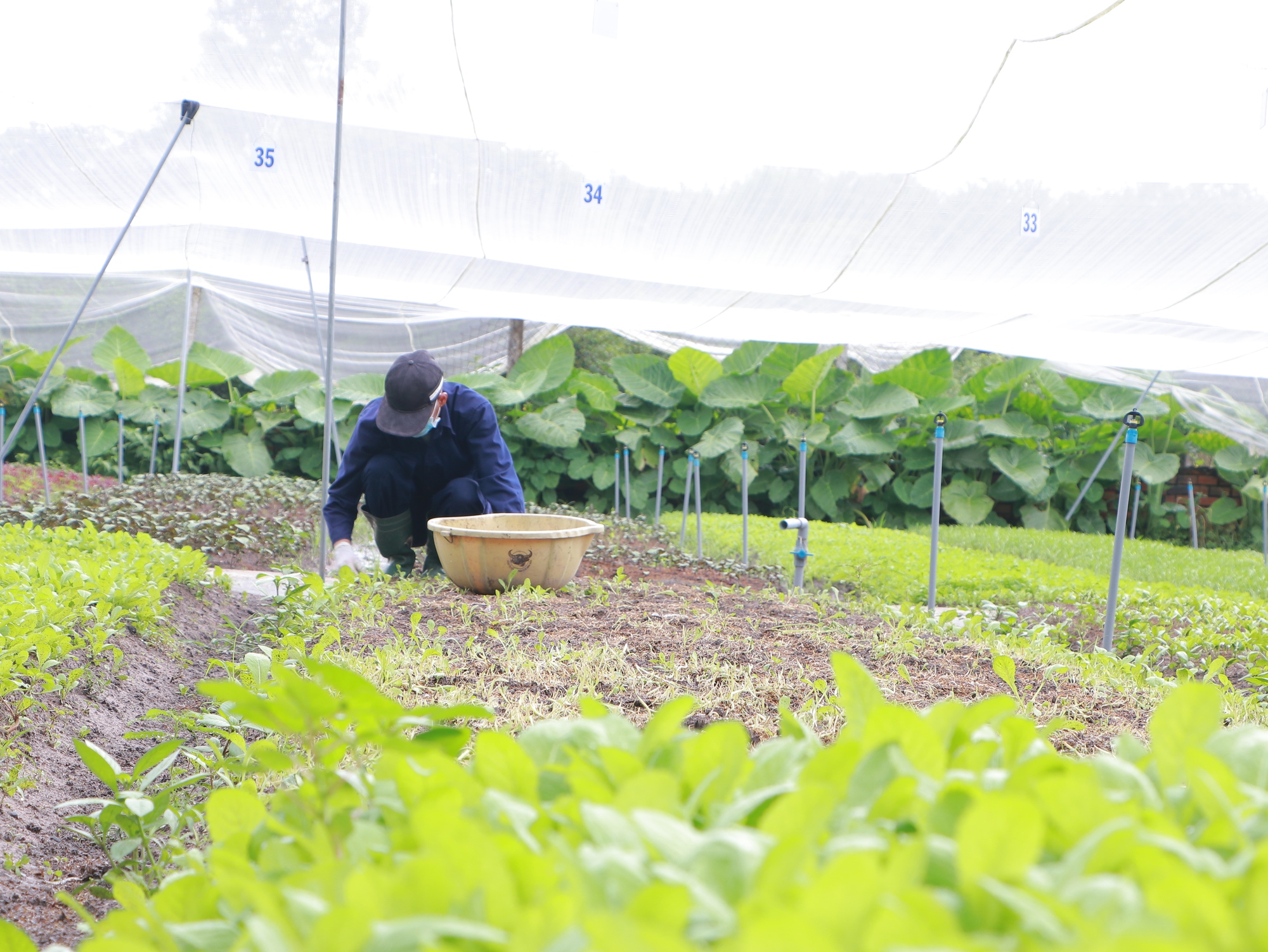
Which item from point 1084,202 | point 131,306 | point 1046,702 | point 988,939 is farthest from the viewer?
point 131,306

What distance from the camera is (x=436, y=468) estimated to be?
432 cm

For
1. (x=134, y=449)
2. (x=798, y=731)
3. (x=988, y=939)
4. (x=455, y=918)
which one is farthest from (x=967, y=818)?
(x=134, y=449)

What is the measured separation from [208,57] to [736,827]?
5102 mm

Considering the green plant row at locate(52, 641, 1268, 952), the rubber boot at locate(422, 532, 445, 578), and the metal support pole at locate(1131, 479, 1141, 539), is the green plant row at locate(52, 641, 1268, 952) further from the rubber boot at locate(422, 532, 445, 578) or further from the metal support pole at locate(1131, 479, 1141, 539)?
the metal support pole at locate(1131, 479, 1141, 539)

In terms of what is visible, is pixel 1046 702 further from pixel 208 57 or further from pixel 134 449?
pixel 134 449

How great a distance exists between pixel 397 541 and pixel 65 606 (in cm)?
208

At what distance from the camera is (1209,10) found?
12.7 ft

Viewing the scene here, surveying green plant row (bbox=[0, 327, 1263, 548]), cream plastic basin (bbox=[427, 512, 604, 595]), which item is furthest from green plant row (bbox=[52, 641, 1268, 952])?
green plant row (bbox=[0, 327, 1263, 548])

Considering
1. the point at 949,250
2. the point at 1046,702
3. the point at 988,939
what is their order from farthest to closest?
the point at 949,250 → the point at 1046,702 → the point at 988,939

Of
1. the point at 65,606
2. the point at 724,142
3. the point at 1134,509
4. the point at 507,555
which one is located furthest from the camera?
the point at 1134,509

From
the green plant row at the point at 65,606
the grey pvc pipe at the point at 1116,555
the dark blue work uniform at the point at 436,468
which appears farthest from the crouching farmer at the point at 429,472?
the grey pvc pipe at the point at 1116,555

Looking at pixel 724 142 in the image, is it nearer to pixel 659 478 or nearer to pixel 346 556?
pixel 346 556

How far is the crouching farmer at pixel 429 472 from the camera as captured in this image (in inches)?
164

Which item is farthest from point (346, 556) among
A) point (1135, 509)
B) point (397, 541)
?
point (1135, 509)
